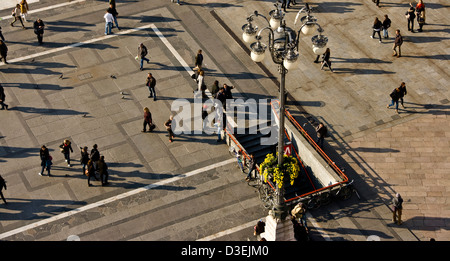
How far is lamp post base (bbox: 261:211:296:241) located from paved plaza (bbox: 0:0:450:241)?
4.85 feet

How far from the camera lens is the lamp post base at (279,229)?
34.8m

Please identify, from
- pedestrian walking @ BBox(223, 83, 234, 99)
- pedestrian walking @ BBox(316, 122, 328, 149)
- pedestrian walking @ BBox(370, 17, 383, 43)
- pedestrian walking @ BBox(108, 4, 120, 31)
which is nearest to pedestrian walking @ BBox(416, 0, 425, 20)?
pedestrian walking @ BBox(370, 17, 383, 43)

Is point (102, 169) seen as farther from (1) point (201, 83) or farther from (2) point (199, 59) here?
(2) point (199, 59)

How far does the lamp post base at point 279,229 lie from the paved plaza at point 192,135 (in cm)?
148

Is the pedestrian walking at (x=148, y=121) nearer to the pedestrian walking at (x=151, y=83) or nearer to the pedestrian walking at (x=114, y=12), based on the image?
the pedestrian walking at (x=151, y=83)

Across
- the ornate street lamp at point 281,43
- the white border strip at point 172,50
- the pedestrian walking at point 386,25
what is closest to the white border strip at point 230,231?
the ornate street lamp at point 281,43

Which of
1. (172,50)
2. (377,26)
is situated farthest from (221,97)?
(377,26)

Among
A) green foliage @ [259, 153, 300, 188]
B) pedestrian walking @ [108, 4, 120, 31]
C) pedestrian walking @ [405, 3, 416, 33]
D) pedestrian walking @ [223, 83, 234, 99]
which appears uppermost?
pedestrian walking @ [108, 4, 120, 31]

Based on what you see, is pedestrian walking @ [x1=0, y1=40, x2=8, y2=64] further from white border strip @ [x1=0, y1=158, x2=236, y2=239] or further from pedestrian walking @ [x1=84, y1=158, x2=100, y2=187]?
white border strip @ [x1=0, y1=158, x2=236, y2=239]

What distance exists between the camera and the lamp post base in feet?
114

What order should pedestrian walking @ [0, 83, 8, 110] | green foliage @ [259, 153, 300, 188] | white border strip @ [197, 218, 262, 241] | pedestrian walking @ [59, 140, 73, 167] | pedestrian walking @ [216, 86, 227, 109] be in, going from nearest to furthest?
1. green foliage @ [259, 153, 300, 188]
2. white border strip @ [197, 218, 262, 241]
3. pedestrian walking @ [59, 140, 73, 167]
4. pedestrian walking @ [216, 86, 227, 109]
5. pedestrian walking @ [0, 83, 8, 110]

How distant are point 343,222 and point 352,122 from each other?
6822 millimetres

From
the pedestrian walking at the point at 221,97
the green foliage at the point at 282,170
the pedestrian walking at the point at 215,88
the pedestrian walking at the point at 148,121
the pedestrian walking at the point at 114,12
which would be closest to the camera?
the green foliage at the point at 282,170

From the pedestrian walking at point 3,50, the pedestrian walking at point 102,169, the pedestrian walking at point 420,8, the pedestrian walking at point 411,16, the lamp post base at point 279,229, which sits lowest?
the lamp post base at point 279,229
